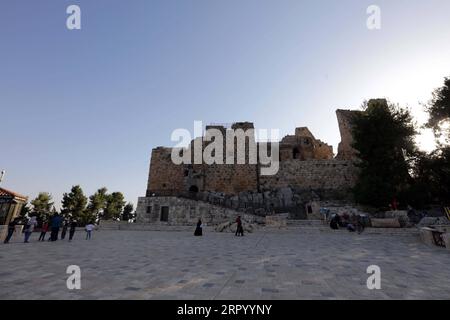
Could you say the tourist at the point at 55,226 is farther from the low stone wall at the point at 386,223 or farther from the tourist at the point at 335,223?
the low stone wall at the point at 386,223

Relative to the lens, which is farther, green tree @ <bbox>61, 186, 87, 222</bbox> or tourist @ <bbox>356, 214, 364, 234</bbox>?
green tree @ <bbox>61, 186, 87, 222</bbox>

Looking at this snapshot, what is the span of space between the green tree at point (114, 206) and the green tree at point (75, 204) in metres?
5.71

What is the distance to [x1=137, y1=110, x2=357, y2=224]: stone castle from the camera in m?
25.4

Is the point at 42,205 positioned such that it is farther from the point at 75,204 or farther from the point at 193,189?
the point at 193,189

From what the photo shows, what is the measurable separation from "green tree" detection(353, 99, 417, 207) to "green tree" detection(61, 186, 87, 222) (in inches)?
2051

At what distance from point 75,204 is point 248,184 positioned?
39.7 m

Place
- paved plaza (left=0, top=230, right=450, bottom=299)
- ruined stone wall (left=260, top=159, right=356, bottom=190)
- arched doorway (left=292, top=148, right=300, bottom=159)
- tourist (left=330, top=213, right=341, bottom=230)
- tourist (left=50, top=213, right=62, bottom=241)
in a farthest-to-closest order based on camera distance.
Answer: arched doorway (left=292, top=148, right=300, bottom=159) < ruined stone wall (left=260, top=159, right=356, bottom=190) < tourist (left=330, top=213, right=341, bottom=230) < tourist (left=50, top=213, right=62, bottom=241) < paved plaza (left=0, top=230, right=450, bottom=299)

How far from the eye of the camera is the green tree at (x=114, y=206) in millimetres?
54694

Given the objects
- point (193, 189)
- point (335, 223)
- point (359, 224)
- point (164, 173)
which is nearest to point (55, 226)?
point (335, 223)

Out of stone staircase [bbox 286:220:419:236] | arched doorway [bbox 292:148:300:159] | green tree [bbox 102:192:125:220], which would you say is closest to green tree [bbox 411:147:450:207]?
stone staircase [bbox 286:220:419:236]

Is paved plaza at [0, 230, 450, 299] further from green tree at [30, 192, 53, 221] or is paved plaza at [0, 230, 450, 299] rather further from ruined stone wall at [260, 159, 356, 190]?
green tree at [30, 192, 53, 221]

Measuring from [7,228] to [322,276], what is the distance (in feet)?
47.0
